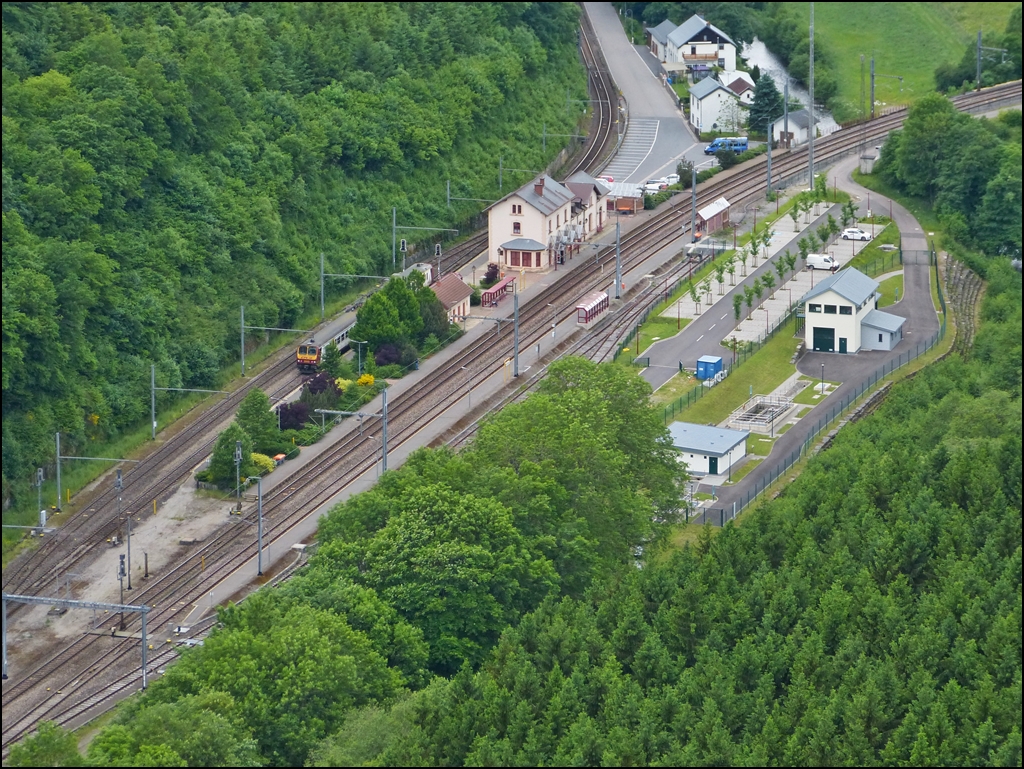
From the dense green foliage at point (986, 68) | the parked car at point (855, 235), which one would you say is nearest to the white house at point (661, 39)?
the dense green foliage at point (986, 68)

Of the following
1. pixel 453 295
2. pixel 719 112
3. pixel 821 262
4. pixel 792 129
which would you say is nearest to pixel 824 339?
pixel 821 262

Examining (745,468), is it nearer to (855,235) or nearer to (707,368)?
(707,368)

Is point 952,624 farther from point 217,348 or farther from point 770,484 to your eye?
point 217,348

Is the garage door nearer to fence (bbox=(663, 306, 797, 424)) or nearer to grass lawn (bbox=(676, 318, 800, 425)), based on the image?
grass lawn (bbox=(676, 318, 800, 425))

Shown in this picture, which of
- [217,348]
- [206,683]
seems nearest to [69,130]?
[217,348]

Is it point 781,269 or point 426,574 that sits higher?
point 426,574

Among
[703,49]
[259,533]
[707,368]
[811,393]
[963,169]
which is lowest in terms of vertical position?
[811,393]

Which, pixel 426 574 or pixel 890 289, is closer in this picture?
pixel 426 574
